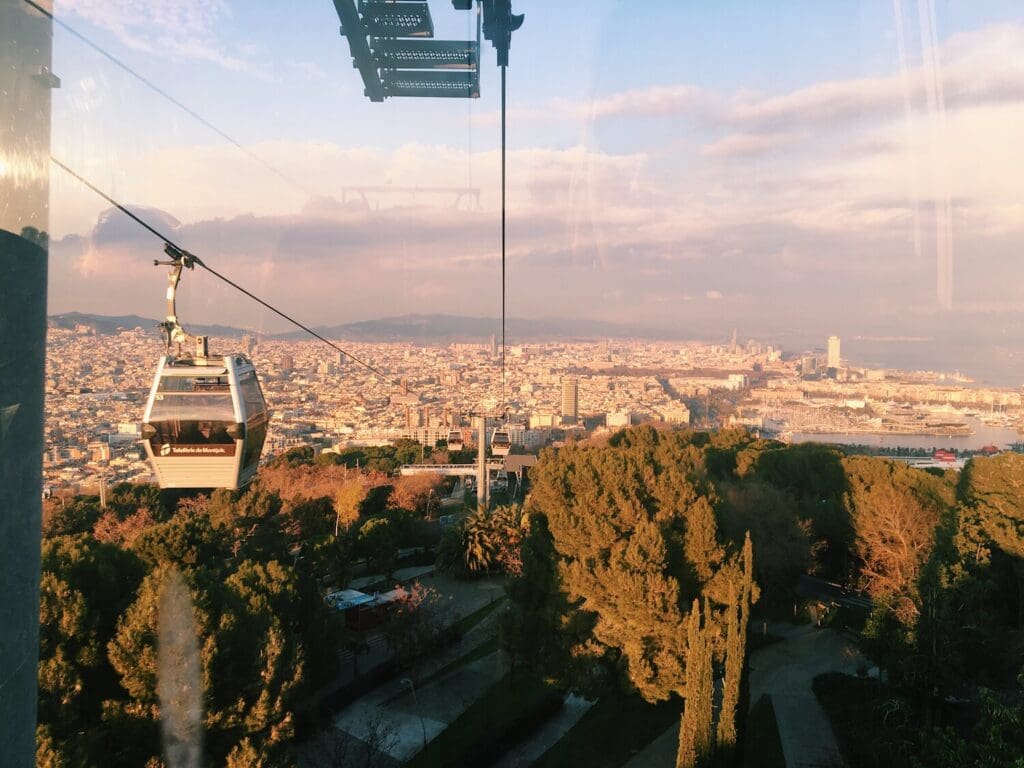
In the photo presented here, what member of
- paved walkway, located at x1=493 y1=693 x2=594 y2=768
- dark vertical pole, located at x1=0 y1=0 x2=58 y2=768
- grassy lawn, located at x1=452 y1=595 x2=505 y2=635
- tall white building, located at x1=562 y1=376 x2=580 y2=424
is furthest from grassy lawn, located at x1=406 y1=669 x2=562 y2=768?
tall white building, located at x1=562 y1=376 x2=580 y2=424

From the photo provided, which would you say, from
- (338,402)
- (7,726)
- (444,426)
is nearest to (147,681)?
(7,726)

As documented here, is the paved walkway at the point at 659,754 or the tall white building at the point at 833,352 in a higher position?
the tall white building at the point at 833,352

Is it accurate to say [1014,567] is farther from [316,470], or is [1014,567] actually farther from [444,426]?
[444,426]

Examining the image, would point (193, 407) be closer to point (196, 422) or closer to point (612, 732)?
point (196, 422)

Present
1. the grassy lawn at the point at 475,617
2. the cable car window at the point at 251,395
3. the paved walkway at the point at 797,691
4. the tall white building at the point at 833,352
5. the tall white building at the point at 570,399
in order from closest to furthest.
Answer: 1. the cable car window at the point at 251,395
2. the paved walkway at the point at 797,691
3. the grassy lawn at the point at 475,617
4. the tall white building at the point at 833,352
5. the tall white building at the point at 570,399

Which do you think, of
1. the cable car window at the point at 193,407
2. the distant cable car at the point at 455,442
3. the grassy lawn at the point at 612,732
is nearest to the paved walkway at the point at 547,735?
the grassy lawn at the point at 612,732

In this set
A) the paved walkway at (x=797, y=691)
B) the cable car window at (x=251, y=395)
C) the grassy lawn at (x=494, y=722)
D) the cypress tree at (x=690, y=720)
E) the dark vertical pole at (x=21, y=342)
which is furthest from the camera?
the paved walkway at (x=797, y=691)

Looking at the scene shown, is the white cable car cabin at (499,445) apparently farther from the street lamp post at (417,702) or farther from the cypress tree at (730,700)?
the cypress tree at (730,700)
